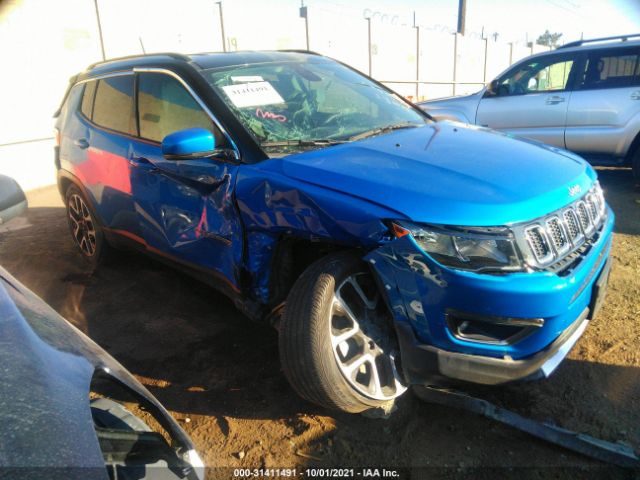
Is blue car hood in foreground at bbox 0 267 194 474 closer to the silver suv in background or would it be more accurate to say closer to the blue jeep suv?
the blue jeep suv

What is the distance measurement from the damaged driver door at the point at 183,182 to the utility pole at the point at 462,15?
24.6 meters

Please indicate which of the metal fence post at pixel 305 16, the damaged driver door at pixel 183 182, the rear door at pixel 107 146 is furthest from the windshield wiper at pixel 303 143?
the metal fence post at pixel 305 16

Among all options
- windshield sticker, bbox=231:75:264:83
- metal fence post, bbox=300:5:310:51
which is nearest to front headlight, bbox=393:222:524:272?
windshield sticker, bbox=231:75:264:83

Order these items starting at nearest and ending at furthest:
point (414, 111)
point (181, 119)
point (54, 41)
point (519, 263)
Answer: point (519, 263) → point (181, 119) → point (414, 111) → point (54, 41)

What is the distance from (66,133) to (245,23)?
9.55 meters

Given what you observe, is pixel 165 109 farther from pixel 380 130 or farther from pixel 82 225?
pixel 82 225

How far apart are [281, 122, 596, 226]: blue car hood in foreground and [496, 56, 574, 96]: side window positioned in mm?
4409

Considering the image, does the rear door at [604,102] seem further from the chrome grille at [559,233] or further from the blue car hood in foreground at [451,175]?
the chrome grille at [559,233]

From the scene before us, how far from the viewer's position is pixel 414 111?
12.3ft

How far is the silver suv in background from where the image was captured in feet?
20.1

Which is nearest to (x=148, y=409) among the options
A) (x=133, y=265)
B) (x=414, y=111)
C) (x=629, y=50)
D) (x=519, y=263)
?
(x=519, y=263)

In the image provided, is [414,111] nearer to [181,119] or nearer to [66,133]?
[181,119]

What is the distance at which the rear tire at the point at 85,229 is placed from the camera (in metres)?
4.20

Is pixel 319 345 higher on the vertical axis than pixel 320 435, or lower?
higher
